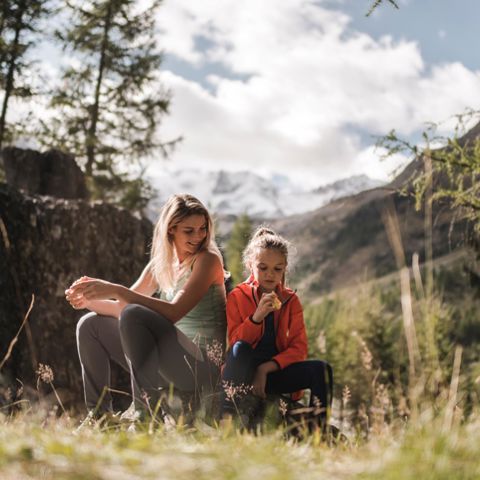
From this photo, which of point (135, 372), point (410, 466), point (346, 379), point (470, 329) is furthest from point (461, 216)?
point (470, 329)

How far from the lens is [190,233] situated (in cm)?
420

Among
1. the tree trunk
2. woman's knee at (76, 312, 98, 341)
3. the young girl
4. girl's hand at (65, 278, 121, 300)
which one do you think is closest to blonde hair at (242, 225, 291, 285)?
the young girl

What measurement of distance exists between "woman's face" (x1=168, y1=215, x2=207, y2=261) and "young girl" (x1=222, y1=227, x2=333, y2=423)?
368mm

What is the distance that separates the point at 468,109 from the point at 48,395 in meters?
5.12

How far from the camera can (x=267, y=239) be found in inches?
161

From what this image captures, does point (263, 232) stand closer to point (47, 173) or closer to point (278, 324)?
point (278, 324)

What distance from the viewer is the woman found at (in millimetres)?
3738

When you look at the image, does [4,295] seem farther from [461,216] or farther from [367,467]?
[367,467]

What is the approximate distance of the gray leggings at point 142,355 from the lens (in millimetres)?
3721

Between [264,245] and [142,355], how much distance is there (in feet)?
3.45

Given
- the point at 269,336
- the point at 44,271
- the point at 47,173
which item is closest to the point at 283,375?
the point at 269,336

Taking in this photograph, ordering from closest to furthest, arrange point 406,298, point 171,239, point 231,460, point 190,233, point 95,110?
point 231,460
point 406,298
point 190,233
point 171,239
point 95,110

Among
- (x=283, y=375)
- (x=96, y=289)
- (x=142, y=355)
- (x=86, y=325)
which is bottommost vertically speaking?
(x=283, y=375)

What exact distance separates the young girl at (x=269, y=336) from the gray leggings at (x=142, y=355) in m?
0.29
